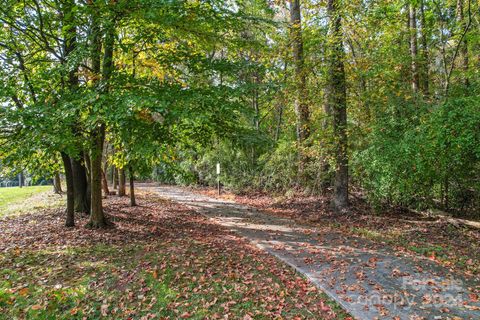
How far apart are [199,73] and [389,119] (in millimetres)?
5131

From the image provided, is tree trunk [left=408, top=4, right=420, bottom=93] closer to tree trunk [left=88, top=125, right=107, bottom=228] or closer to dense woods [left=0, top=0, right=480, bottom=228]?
dense woods [left=0, top=0, right=480, bottom=228]

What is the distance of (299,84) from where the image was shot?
977cm

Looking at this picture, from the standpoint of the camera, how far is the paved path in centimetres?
381

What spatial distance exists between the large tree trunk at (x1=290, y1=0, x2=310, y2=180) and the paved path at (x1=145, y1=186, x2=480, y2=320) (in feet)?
14.6

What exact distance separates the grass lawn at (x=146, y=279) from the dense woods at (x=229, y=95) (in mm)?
1528

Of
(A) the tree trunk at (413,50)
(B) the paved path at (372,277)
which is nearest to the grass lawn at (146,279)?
(B) the paved path at (372,277)

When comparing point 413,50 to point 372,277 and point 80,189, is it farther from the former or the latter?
point 80,189

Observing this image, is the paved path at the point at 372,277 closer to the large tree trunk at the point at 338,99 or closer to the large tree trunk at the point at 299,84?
the large tree trunk at the point at 338,99

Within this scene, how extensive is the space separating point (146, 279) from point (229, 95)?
354 centimetres

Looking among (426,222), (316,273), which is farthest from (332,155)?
(316,273)

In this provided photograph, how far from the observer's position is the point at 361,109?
32.0 feet

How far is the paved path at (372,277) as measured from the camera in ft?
12.5

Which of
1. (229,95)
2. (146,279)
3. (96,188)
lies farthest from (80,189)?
(229,95)

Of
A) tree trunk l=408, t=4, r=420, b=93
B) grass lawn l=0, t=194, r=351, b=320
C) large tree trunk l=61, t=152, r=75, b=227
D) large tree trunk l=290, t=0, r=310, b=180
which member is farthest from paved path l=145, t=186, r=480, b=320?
tree trunk l=408, t=4, r=420, b=93
